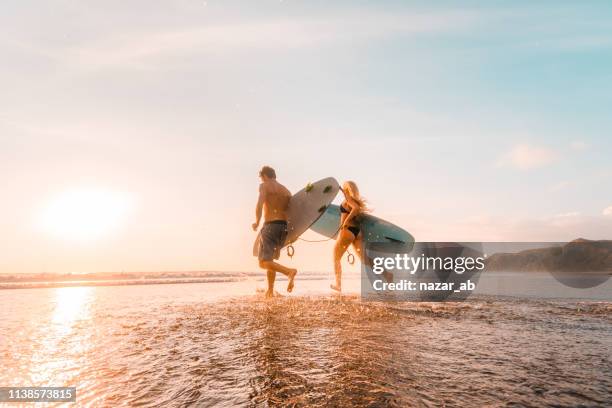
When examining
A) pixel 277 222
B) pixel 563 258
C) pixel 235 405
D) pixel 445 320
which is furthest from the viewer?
pixel 563 258

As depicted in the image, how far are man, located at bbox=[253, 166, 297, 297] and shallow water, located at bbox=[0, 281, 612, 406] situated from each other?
288 cm

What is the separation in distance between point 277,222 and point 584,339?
19.7 ft

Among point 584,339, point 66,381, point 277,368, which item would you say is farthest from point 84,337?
point 584,339

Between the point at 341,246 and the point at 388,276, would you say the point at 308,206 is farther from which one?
the point at 388,276

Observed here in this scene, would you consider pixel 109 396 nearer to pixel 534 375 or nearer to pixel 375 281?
pixel 534 375

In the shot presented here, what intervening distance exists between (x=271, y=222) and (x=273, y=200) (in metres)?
0.54

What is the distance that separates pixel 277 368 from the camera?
8.29 ft

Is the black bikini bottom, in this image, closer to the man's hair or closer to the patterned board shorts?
the patterned board shorts

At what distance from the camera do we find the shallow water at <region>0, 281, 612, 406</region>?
2039 millimetres

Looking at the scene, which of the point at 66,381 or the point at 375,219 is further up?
the point at 375,219

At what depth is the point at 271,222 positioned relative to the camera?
8.25m

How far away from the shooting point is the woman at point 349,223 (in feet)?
29.9

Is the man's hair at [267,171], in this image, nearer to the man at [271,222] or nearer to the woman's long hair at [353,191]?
the man at [271,222]

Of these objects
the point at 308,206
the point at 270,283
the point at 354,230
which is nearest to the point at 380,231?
the point at 354,230
